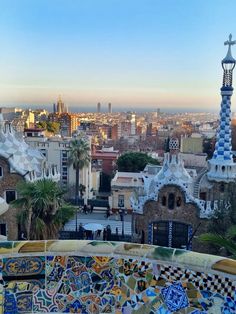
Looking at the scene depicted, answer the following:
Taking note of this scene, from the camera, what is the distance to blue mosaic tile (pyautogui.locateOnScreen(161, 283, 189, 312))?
392cm

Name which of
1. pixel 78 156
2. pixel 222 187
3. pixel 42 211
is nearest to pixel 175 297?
pixel 42 211

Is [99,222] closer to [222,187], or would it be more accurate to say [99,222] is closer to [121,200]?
[121,200]

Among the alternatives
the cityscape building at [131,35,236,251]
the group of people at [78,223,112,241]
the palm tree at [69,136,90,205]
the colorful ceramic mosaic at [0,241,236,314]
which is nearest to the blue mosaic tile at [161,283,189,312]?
the colorful ceramic mosaic at [0,241,236,314]

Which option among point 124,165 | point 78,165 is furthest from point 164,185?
point 124,165

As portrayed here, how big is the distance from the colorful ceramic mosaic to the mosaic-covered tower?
13.6 m

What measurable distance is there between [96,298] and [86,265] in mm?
395

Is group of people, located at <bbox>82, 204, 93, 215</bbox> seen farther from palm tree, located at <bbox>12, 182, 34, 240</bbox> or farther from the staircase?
palm tree, located at <bbox>12, 182, 34, 240</bbox>

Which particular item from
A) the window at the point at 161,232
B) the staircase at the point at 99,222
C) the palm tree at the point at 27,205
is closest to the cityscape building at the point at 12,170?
the staircase at the point at 99,222

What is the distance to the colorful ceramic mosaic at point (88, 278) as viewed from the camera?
4027mm

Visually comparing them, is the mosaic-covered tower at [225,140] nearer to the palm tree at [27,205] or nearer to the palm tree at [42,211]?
the palm tree at [42,211]

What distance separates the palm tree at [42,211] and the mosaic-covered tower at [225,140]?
8.26 meters

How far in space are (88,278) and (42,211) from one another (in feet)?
24.8

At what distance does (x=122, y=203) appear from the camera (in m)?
26.6

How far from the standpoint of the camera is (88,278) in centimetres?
417
